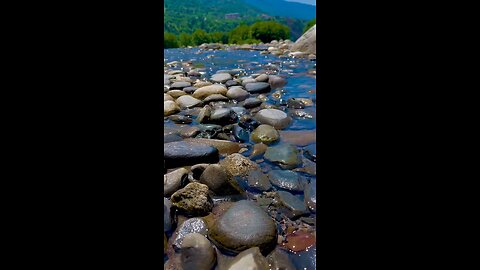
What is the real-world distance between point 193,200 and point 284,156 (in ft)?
3.51

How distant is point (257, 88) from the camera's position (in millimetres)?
5582

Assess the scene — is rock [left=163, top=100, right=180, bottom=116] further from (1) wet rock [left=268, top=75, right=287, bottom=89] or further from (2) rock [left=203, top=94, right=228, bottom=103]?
A: (1) wet rock [left=268, top=75, right=287, bottom=89]

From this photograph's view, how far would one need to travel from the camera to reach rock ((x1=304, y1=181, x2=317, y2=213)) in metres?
2.08

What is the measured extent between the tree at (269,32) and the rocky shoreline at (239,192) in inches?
742

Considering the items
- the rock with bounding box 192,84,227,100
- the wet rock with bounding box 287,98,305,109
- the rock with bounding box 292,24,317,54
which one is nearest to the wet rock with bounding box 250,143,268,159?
the wet rock with bounding box 287,98,305,109

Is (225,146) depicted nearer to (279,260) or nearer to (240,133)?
(240,133)

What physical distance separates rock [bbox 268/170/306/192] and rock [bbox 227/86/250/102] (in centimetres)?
274

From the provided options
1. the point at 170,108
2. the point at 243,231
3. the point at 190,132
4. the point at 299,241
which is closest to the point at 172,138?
the point at 190,132

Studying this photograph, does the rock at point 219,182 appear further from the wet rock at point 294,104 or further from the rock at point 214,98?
the rock at point 214,98

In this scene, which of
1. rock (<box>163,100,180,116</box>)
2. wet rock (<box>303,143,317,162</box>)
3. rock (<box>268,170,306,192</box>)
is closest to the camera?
rock (<box>268,170,306,192</box>)

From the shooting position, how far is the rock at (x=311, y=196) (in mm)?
2081
